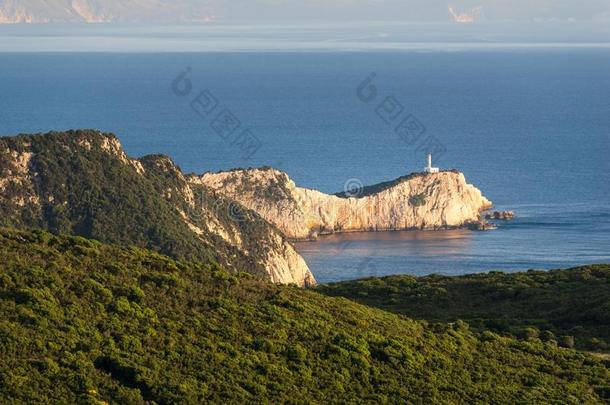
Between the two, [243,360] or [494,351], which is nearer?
[243,360]

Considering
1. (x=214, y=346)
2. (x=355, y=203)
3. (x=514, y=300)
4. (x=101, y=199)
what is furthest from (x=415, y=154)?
(x=214, y=346)

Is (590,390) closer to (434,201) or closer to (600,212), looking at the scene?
(434,201)

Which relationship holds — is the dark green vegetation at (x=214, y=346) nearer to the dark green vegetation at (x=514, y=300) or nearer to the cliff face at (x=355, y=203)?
the dark green vegetation at (x=514, y=300)

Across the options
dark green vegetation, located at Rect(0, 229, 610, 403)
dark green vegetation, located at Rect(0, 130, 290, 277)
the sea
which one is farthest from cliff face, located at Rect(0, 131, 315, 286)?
dark green vegetation, located at Rect(0, 229, 610, 403)

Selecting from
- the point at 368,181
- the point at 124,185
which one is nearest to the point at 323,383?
the point at 124,185

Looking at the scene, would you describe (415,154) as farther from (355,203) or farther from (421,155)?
(355,203)
